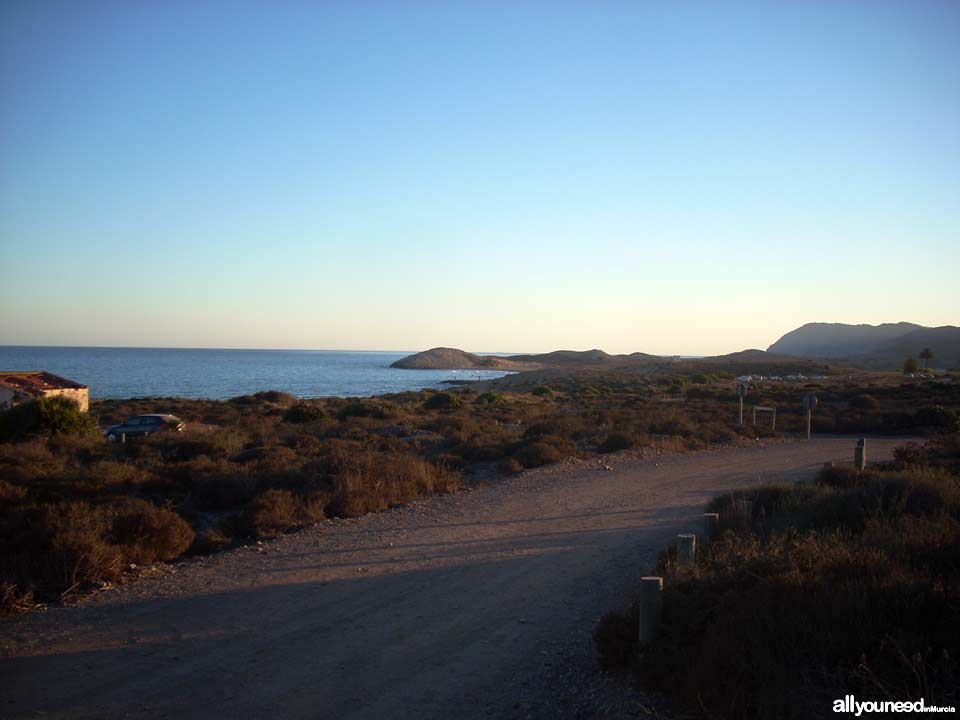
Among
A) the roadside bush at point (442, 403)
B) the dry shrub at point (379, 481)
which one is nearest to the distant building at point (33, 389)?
the roadside bush at point (442, 403)

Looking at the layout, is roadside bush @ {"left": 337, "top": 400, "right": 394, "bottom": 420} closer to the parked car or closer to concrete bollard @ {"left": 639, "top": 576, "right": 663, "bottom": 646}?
the parked car

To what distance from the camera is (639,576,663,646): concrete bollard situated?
5.68m

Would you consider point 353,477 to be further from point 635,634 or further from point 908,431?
point 908,431

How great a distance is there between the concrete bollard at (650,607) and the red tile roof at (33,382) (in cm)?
3727

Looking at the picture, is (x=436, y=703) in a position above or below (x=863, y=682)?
below

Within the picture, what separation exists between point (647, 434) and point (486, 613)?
17.3 m

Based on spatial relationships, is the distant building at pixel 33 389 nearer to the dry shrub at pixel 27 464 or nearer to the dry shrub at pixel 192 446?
the dry shrub at pixel 192 446

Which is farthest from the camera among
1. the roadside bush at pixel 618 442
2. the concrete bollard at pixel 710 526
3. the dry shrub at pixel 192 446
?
the roadside bush at pixel 618 442

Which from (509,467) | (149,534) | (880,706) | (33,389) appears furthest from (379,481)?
(33,389)

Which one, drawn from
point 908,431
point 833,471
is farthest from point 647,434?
point 908,431

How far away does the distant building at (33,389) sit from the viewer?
33.9 metres

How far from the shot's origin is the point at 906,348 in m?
165

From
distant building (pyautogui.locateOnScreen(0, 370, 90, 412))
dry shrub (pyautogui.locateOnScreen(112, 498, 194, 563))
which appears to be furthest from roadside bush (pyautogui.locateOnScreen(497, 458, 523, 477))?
distant building (pyautogui.locateOnScreen(0, 370, 90, 412))

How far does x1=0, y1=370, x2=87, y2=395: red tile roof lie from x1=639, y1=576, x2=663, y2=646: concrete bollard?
37.3 metres
